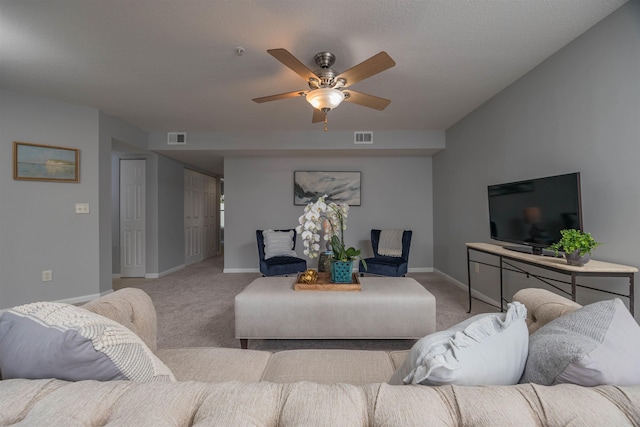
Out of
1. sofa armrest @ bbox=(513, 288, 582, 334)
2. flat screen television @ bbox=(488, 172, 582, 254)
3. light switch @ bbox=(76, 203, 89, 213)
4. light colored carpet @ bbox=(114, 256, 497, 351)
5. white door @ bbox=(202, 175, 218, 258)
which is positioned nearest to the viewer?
sofa armrest @ bbox=(513, 288, 582, 334)

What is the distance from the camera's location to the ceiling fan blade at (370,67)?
5.94 feet

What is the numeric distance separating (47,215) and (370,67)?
4010 millimetres

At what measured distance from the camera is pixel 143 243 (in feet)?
15.6

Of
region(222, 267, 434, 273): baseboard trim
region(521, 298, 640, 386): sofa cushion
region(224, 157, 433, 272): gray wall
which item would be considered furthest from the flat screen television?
region(222, 267, 434, 273): baseboard trim

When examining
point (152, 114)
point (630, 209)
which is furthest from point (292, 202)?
point (630, 209)

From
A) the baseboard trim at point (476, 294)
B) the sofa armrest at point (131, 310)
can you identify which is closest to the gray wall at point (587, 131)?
the baseboard trim at point (476, 294)

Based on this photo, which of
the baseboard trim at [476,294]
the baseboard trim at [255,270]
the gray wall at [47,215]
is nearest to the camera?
the gray wall at [47,215]

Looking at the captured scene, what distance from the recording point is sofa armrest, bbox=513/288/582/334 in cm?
106

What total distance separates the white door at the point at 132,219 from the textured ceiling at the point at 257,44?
1.64m

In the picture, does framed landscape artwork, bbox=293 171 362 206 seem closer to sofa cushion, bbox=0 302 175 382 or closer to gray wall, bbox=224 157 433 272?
gray wall, bbox=224 157 433 272

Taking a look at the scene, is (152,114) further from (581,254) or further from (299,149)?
(581,254)

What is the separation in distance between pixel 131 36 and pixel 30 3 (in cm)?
54

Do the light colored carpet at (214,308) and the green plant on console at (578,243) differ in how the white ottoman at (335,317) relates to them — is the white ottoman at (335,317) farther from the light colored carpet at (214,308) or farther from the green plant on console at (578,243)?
the green plant on console at (578,243)

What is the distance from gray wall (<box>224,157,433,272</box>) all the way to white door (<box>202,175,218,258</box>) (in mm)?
1813
